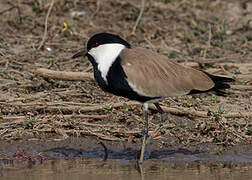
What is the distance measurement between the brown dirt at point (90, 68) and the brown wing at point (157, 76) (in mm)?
653

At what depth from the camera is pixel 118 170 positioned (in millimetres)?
5883

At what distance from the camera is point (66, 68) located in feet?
28.2

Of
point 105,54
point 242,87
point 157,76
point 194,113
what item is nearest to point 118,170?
point 157,76

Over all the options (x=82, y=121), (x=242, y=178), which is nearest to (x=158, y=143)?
(x=82, y=121)

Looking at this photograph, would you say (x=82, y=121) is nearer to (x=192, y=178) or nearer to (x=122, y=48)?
(x=122, y=48)

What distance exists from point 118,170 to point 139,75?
0.91 meters

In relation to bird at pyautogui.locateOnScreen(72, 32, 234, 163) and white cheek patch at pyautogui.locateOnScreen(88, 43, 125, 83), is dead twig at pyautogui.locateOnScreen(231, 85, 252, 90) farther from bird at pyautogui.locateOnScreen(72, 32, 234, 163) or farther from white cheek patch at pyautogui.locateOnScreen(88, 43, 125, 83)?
white cheek patch at pyautogui.locateOnScreen(88, 43, 125, 83)

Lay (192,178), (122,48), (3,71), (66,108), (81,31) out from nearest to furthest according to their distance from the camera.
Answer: (192,178)
(122,48)
(66,108)
(3,71)
(81,31)

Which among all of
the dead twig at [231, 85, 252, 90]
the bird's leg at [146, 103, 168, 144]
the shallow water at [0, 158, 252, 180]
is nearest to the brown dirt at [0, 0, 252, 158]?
the dead twig at [231, 85, 252, 90]

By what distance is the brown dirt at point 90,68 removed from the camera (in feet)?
22.2

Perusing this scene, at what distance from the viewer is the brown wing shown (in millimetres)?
5898

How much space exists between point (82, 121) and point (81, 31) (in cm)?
311

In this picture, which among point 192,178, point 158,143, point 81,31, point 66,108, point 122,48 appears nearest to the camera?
point 192,178

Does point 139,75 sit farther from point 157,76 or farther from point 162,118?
point 162,118
